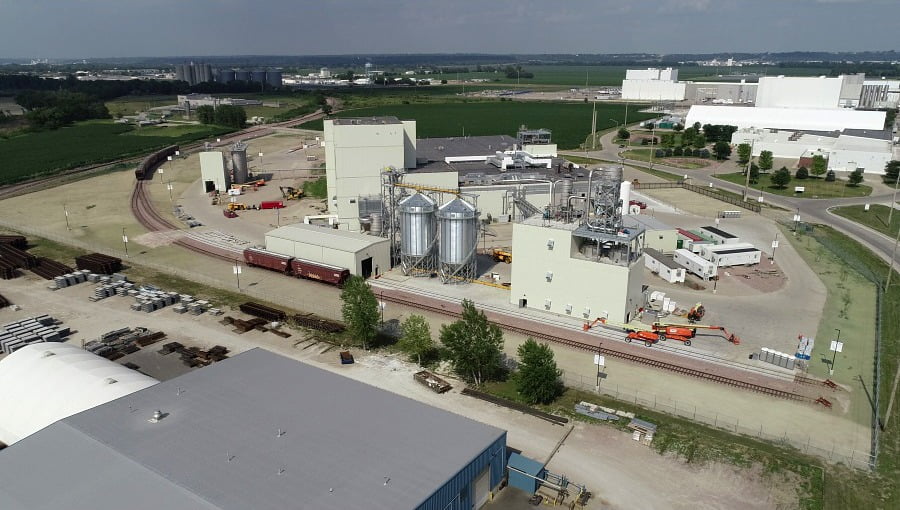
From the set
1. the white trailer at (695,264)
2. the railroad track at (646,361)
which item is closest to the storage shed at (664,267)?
the white trailer at (695,264)

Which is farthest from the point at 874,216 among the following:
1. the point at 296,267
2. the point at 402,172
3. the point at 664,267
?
the point at 296,267

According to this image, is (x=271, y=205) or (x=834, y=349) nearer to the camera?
(x=834, y=349)

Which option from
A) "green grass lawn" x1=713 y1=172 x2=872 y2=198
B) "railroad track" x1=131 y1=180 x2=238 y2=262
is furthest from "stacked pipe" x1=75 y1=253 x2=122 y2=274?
"green grass lawn" x1=713 y1=172 x2=872 y2=198

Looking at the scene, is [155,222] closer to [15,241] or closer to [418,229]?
Answer: [15,241]

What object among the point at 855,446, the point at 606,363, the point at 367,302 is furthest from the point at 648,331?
the point at 367,302

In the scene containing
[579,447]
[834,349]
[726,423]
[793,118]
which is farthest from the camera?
[793,118]

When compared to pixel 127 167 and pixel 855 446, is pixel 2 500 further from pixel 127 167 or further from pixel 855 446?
pixel 127 167

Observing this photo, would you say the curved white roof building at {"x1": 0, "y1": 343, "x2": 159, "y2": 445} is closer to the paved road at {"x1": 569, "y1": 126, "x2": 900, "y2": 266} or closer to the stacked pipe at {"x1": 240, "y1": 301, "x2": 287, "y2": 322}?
the stacked pipe at {"x1": 240, "y1": 301, "x2": 287, "y2": 322}
